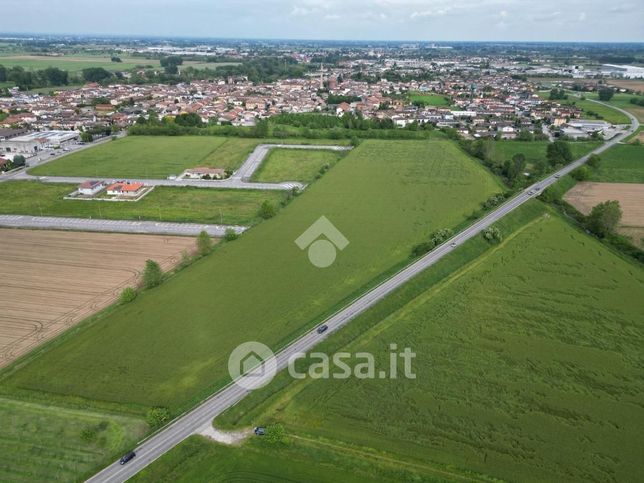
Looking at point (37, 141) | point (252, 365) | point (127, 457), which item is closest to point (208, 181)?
point (37, 141)

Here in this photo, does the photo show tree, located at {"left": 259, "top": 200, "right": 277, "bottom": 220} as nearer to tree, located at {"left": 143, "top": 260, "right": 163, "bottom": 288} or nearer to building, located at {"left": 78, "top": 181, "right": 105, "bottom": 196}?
tree, located at {"left": 143, "top": 260, "right": 163, "bottom": 288}

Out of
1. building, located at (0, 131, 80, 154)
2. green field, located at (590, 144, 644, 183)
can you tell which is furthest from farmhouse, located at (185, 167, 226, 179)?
green field, located at (590, 144, 644, 183)

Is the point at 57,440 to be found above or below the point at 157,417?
below

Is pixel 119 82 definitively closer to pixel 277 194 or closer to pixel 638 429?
pixel 277 194

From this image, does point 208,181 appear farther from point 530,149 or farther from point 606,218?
point 530,149

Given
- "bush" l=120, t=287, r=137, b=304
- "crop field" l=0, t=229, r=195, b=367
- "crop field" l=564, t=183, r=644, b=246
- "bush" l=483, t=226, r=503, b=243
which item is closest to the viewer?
"crop field" l=0, t=229, r=195, b=367

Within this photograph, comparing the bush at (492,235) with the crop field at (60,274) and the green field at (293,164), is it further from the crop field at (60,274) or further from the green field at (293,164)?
the crop field at (60,274)
